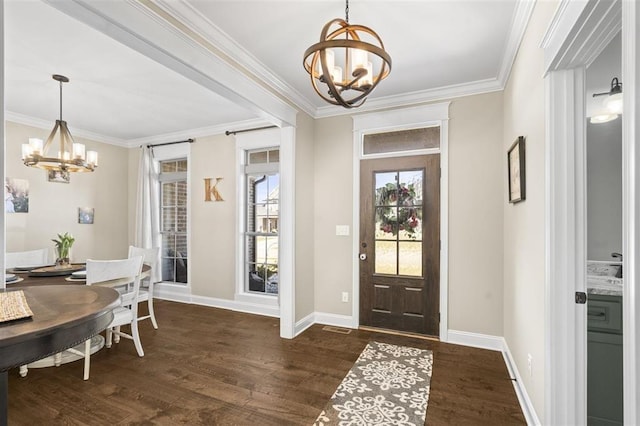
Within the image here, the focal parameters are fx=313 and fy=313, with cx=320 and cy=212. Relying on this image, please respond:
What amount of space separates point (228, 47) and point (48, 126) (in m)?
3.67

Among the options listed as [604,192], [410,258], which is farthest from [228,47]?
[604,192]

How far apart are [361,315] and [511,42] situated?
3057 millimetres

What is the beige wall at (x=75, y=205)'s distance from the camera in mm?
4152

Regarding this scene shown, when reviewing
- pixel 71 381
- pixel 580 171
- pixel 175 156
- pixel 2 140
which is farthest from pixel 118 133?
pixel 580 171

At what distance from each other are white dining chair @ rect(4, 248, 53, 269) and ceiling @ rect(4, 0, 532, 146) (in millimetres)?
1788

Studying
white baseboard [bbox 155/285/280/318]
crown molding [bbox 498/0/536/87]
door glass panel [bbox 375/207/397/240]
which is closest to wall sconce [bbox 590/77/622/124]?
crown molding [bbox 498/0/536/87]

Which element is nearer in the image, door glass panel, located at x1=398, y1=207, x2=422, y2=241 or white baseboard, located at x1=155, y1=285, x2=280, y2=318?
door glass panel, located at x1=398, y1=207, x2=422, y2=241

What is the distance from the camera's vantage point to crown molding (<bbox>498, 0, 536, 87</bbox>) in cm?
201

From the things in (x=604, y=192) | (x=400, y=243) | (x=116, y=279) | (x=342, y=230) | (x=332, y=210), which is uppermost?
(x=604, y=192)

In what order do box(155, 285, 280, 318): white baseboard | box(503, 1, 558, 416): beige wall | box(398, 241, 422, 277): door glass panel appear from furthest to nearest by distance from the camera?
1. box(155, 285, 280, 318): white baseboard
2. box(398, 241, 422, 277): door glass panel
3. box(503, 1, 558, 416): beige wall

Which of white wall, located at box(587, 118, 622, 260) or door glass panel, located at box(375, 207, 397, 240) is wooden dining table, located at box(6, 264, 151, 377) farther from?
white wall, located at box(587, 118, 622, 260)

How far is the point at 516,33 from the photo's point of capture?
2.29 meters

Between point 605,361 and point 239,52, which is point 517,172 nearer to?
point 605,361

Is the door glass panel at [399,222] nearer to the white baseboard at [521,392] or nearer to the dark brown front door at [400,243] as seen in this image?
the dark brown front door at [400,243]
